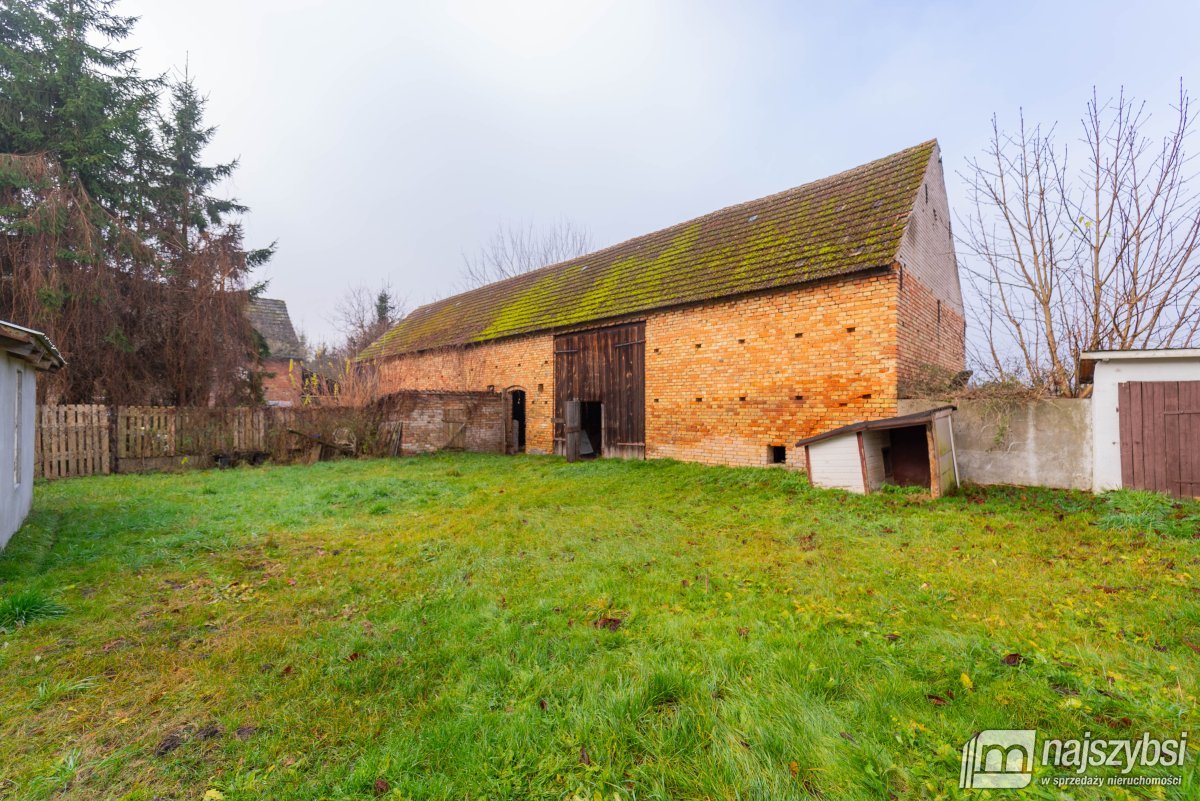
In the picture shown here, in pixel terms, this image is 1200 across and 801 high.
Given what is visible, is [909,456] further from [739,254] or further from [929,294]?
[739,254]

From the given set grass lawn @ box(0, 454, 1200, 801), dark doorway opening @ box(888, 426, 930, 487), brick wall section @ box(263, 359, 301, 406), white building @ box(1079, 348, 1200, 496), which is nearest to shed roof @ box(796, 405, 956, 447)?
dark doorway opening @ box(888, 426, 930, 487)

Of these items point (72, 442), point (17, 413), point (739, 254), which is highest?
point (739, 254)

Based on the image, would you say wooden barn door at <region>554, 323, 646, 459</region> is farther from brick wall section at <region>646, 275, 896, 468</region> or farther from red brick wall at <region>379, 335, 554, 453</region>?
red brick wall at <region>379, 335, 554, 453</region>

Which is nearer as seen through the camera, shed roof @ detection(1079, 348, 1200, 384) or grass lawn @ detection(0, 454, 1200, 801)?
grass lawn @ detection(0, 454, 1200, 801)

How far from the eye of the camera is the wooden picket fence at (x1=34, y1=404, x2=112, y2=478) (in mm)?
11000

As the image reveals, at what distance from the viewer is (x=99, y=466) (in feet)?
38.6

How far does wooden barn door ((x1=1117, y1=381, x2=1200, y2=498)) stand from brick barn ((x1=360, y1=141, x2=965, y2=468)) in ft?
9.68

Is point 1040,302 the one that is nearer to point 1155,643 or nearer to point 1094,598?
point 1094,598

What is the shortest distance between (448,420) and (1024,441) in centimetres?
1472

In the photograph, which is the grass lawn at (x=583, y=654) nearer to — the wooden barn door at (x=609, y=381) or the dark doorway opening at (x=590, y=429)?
the wooden barn door at (x=609, y=381)

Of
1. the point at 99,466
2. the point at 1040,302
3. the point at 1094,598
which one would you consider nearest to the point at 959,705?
the point at 1094,598

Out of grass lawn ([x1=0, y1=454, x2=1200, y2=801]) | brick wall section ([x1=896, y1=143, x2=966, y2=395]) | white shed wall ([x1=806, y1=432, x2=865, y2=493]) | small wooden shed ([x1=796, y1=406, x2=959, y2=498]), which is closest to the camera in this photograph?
grass lawn ([x1=0, y1=454, x2=1200, y2=801])

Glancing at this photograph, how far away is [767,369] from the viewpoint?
10.5 metres

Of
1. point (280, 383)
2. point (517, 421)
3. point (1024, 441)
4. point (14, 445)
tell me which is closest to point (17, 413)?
point (14, 445)
